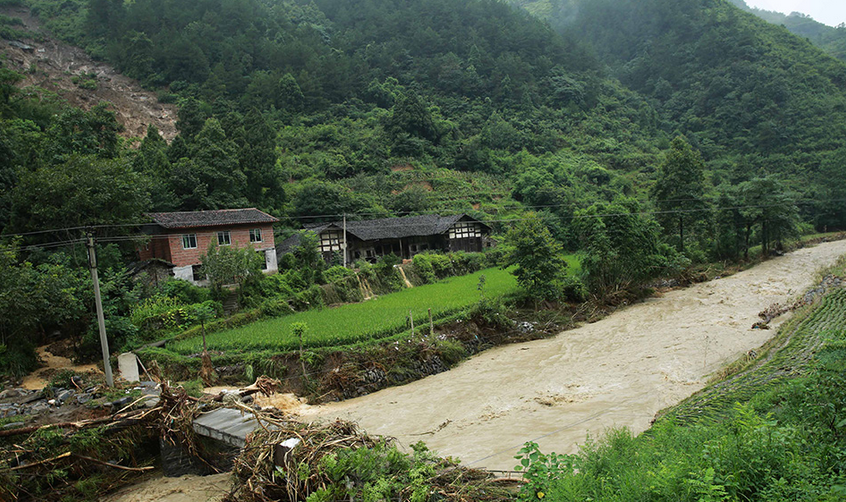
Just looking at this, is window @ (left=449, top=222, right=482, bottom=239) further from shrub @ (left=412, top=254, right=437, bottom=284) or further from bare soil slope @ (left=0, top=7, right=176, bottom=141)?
bare soil slope @ (left=0, top=7, right=176, bottom=141)

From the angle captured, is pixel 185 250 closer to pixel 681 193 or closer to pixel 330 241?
pixel 330 241

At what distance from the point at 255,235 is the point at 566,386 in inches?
762

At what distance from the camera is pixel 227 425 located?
795 cm

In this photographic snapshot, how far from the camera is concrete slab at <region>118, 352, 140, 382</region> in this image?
1348cm

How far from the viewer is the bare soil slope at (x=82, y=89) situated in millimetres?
51688

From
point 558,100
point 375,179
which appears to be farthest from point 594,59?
point 375,179

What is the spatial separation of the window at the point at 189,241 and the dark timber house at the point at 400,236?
209 inches

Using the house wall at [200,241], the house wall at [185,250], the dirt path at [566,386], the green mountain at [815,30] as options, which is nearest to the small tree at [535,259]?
the dirt path at [566,386]

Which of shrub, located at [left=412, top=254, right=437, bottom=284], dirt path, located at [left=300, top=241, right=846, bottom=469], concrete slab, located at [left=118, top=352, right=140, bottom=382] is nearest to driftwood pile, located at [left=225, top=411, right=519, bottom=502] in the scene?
dirt path, located at [left=300, top=241, right=846, bottom=469]

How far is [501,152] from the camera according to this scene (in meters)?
55.5

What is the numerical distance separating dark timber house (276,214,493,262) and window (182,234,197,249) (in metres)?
5.31

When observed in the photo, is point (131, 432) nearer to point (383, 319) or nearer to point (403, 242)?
point (383, 319)

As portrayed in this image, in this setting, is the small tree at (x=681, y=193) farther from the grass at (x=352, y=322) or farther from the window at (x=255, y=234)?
the window at (x=255, y=234)

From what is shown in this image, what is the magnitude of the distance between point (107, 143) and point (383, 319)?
68.9 ft
